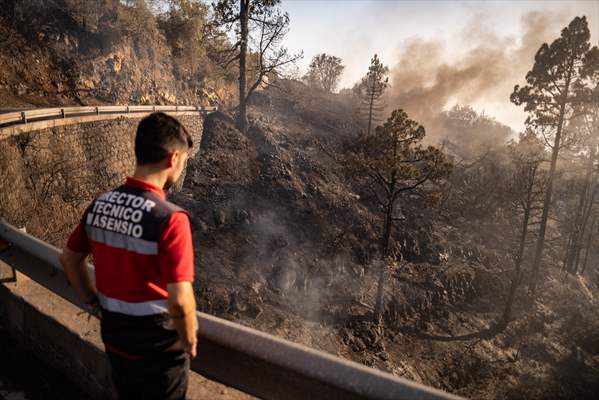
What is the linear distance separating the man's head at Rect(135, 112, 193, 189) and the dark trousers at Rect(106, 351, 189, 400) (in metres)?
1.02

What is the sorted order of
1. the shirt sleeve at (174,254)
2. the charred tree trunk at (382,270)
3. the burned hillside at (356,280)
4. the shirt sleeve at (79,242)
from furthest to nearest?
the charred tree trunk at (382,270)
the burned hillside at (356,280)
the shirt sleeve at (79,242)
the shirt sleeve at (174,254)

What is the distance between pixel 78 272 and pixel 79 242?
252 mm

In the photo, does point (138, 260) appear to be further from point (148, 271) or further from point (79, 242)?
point (79, 242)

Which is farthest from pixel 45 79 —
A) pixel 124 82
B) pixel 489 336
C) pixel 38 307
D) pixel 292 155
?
pixel 489 336

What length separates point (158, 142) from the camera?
1.91 metres

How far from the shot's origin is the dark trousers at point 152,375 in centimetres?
193

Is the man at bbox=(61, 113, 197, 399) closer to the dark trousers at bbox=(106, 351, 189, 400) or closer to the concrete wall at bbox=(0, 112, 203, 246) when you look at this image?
the dark trousers at bbox=(106, 351, 189, 400)

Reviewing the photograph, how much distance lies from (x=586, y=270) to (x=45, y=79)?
144ft

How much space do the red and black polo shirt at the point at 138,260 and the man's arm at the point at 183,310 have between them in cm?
4

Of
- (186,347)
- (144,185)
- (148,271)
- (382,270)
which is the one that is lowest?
(382,270)

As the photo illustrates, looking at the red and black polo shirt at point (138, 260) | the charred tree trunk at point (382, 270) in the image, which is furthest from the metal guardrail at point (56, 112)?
the charred tree trunk at point (382, 270)

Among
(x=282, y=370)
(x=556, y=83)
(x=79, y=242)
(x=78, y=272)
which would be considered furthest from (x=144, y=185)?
(x=556, y=83)

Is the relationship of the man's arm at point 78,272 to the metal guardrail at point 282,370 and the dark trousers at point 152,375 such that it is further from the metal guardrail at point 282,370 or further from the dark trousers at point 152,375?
the metal guardrail at point 282,370

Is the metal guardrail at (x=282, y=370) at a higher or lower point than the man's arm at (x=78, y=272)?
lower
